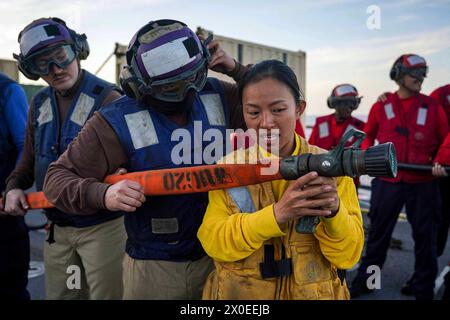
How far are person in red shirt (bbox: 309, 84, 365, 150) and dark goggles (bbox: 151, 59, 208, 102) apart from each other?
3394 mm

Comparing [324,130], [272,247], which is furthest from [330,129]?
[272,247]

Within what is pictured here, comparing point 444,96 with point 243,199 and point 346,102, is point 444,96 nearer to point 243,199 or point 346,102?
point 346,102

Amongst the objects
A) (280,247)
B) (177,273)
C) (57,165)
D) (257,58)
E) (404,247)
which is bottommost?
(404,247)

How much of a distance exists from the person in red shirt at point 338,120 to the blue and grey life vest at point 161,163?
10.8ft

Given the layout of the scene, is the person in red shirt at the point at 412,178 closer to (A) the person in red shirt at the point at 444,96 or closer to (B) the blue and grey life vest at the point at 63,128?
(A) the person in red shirt at the point at 444,96

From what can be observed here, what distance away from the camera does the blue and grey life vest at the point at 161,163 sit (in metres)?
1.77

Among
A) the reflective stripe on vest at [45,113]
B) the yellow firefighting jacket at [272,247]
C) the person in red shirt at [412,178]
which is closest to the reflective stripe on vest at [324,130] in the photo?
the person in red shirt at [412,178]

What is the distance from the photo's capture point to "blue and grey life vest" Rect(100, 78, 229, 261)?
1.77m

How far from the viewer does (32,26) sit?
Result: 2.33 m

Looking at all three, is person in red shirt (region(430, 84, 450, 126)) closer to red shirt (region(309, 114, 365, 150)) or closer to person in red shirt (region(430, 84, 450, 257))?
person in red shirt (region(430, 84, 450, 257))

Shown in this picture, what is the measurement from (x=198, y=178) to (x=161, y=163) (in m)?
0.29
